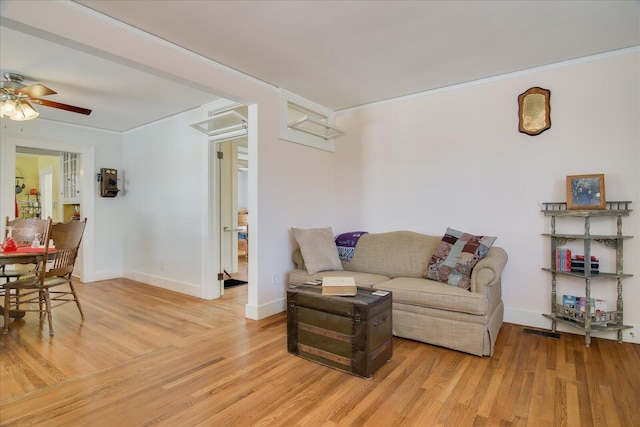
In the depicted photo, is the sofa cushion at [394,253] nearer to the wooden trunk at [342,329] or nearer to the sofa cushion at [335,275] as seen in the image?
the sofa cushion at [335,275]

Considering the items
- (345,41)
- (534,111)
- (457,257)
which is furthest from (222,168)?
(534,111)

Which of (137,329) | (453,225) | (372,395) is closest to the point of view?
(372,395)

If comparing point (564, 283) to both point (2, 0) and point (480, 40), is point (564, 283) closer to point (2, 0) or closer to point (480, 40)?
point (480, 40)

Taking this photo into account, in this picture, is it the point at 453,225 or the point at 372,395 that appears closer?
the point at 372,395

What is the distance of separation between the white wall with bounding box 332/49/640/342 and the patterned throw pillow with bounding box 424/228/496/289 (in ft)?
1.57

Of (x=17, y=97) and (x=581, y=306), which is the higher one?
(x=17, y=97)

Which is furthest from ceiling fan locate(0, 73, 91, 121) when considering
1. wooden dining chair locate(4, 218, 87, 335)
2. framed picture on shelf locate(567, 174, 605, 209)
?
framed picture on shelf locate(567, 174, 605, 209)

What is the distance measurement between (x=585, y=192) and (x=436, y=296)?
5.19ft

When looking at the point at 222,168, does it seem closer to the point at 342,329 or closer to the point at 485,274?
the point at 342,329

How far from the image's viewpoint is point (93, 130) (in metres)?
5.13

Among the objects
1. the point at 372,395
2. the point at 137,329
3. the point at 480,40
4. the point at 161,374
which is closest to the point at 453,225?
the point at 480,40

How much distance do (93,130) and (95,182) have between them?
850 mm

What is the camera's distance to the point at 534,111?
303cm

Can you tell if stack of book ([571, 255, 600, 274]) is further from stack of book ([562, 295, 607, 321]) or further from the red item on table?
the red item on table
